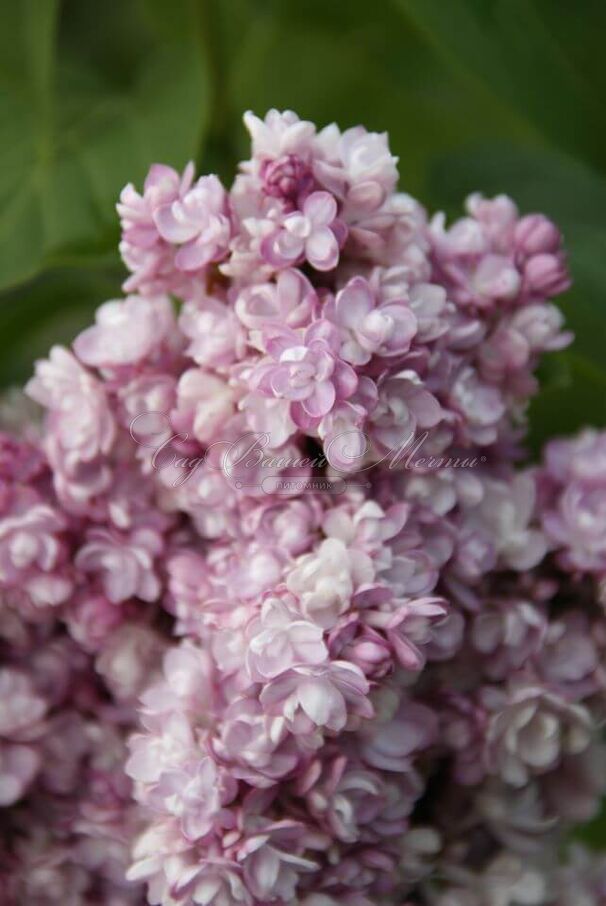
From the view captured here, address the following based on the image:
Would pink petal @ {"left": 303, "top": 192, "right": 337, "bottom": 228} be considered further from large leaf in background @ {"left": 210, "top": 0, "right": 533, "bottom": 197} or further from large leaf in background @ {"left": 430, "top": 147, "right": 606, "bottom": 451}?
large leaf in background @ {"left": 210, "top": 0, "right": 533, "bottom": 197}

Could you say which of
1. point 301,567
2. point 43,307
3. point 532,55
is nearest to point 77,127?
point 43,307

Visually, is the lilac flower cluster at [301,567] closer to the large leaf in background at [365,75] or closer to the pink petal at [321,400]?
the pink petal at [321,400]

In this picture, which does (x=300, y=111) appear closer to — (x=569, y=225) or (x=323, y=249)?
(x=569, y=225)

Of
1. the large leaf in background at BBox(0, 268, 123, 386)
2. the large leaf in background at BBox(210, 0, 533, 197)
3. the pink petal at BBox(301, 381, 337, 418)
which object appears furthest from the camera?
the large leaf in background at BBox(210, 0, 533, 197)

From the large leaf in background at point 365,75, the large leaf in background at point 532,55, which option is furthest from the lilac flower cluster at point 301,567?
the large leaf in background at point 365,75

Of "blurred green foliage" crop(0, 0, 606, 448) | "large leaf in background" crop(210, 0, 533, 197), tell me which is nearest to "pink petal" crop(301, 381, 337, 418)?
"blurred green foliage" crop(0, 0, 606, 448)

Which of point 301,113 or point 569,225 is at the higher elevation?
point 301,113
